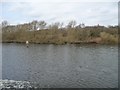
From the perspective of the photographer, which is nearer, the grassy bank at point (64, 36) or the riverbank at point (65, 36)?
the riverbank at point (65, 36)

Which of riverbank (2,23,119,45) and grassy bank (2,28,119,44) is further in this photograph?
grassy bank (2,28,119,44)

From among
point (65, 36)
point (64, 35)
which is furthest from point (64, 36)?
point (64, 35)

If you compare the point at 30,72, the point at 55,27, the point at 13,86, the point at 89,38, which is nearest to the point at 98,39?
the point at 89,38

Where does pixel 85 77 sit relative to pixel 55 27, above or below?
below

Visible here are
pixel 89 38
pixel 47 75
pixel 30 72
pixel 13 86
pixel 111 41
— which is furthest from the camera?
pixel 89 38

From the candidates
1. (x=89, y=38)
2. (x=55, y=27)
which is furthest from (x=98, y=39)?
(x=55, y=27)

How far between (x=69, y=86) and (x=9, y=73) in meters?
8.00

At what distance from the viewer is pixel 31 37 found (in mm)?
95125

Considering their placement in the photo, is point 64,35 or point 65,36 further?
point 64,35

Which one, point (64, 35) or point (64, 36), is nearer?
point (64, 36)

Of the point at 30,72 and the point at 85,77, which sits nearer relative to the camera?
the point at 85,77

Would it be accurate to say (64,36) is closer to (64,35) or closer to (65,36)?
(65,36)

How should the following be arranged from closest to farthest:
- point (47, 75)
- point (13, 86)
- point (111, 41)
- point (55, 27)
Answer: point (13, 86)
point (47, 75)
point (111, 41)
point (55, 27)

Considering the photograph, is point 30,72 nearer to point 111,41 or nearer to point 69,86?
point 69,86
